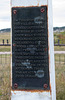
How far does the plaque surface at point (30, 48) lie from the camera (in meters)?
4.14

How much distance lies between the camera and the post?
4133mm

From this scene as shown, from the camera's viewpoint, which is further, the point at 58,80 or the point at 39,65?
the point at 58,80

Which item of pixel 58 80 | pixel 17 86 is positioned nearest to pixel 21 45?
pixel 17 86

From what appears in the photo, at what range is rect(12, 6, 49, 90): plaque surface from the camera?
4137 millimetres

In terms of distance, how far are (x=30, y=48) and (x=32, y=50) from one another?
2.0 inches

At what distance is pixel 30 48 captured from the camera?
4.18 meters

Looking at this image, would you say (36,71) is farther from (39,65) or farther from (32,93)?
(32,93)

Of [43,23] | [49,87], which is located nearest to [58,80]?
[49,87]

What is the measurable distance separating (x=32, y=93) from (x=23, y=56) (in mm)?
676

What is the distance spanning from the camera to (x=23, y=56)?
4.20 meters

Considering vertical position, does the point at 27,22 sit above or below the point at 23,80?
above

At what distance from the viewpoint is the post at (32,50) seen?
413 cm

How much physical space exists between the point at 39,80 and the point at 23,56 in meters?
0.51

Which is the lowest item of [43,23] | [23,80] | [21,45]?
[23,80]
